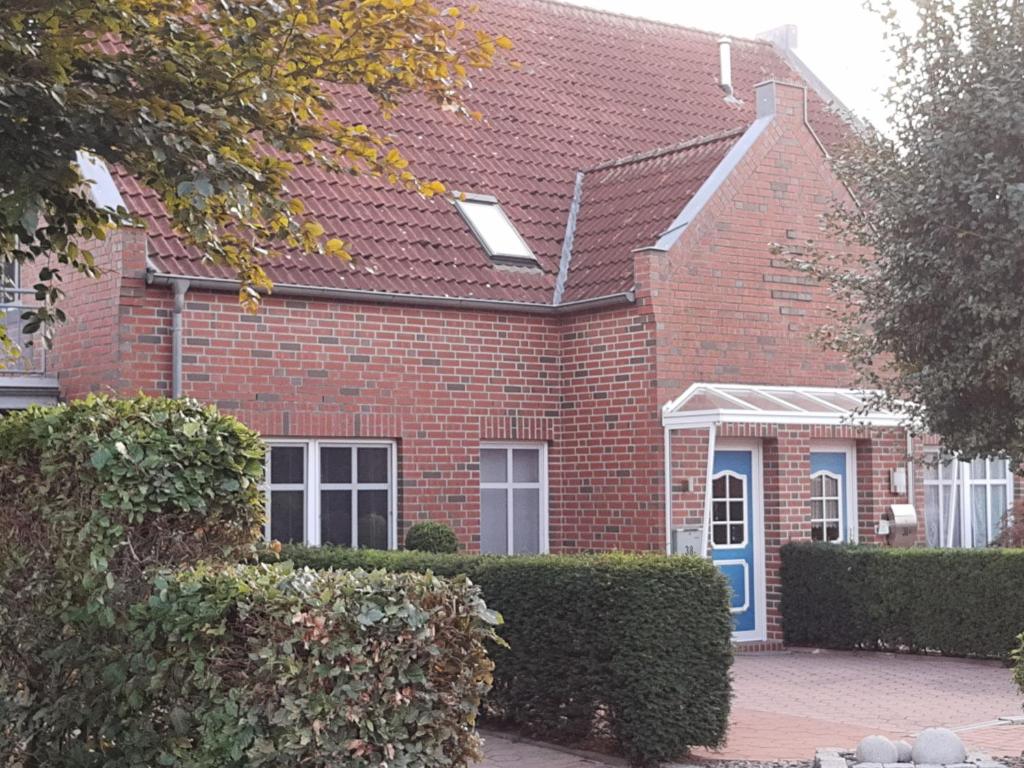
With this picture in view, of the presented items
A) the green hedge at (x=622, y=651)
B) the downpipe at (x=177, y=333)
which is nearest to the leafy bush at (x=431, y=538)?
the downpipe at (x=177, y=333)

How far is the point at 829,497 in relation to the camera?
17.2 m

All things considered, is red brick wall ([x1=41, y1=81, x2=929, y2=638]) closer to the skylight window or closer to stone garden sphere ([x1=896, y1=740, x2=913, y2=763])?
the skylight window

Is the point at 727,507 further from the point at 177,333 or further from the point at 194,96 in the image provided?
the point at 194,96

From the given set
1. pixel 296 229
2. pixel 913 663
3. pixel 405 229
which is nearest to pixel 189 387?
pixel 405 229

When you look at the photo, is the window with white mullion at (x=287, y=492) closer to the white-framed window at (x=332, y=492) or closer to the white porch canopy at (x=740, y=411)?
the white-framed window at (x=332, y=492)

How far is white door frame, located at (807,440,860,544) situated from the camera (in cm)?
1712

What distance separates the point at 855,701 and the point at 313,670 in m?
7.07

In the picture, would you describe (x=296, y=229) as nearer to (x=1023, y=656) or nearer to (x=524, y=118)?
(x=1023, y=656)

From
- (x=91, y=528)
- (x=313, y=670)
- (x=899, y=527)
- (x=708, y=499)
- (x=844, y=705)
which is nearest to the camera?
(x=313, y=670)

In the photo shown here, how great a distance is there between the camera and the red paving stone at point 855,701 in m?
10.2

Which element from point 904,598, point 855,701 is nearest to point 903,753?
point 855,701

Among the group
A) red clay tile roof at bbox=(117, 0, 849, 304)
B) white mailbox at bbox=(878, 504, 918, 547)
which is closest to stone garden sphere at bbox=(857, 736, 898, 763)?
red clay tile roof at bbox=(117, 0, 849, 304)

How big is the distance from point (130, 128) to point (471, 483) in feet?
26.9

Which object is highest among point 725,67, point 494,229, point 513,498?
point 725,67
